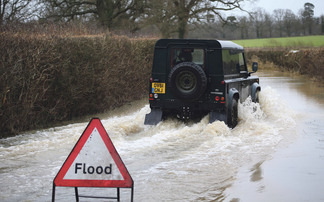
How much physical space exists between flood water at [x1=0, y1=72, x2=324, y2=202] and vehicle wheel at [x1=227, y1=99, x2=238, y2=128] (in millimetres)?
174

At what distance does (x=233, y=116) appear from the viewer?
37.9ft

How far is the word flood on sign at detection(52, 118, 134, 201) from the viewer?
534 centimetres

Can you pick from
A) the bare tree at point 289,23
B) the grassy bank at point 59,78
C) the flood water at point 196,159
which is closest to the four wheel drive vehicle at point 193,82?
the flood water at point 196,159

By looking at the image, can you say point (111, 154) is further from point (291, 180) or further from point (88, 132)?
point (291, 180)

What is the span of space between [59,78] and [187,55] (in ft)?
12.0

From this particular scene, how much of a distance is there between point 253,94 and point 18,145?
23.3 feet

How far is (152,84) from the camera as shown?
11.5 metres

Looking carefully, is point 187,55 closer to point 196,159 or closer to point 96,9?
point 196,159

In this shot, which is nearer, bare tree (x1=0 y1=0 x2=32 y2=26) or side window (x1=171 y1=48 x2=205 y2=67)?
side window (x1=171 y1=48 x2=205 y2=67)

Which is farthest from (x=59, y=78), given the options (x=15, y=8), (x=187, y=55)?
(x=15, y=8)

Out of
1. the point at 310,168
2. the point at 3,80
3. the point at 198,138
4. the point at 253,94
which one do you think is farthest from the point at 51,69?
the point at 310,168

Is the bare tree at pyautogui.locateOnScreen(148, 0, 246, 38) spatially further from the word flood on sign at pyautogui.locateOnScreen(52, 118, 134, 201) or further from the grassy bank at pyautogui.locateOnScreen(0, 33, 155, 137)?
the word flood on sign at pyautogui.locateOnScreen(52, 118, 134, 201)

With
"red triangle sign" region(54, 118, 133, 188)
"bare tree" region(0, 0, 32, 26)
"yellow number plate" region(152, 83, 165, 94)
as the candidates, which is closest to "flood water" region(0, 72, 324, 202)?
"yellow number plate" region(152, 83, 165, 94)

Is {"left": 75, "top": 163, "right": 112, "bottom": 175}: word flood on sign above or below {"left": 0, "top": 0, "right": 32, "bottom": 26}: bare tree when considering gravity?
below
